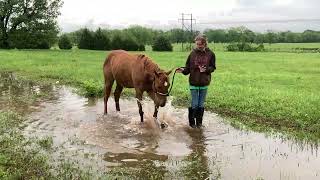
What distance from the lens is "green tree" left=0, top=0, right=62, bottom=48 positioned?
181 ft

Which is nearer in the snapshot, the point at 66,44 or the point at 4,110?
the point at 4,110

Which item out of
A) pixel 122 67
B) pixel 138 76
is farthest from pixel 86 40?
pixel 138 76

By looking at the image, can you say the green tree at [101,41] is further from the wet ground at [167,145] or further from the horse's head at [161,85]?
the horse's head at [161,85]

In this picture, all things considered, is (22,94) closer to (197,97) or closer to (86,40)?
(197,97)

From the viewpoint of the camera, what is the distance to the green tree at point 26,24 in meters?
55.0

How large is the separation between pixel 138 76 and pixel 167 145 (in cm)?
249

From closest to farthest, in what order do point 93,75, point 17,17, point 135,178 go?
point 135,178 < point 93,75 < point 17,17

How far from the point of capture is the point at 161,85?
1068 centimetres

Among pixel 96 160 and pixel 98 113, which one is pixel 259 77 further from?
pixel 96 160

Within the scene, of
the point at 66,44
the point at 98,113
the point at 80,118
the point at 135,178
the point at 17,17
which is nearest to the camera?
the point at 135,178

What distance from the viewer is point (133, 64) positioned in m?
12.1

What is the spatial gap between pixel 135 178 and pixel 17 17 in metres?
51.6

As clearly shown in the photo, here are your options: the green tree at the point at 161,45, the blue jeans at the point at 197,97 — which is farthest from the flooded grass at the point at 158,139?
the green tree at the point at 161,45

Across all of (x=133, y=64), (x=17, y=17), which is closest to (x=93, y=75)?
(x=133, y=64)
